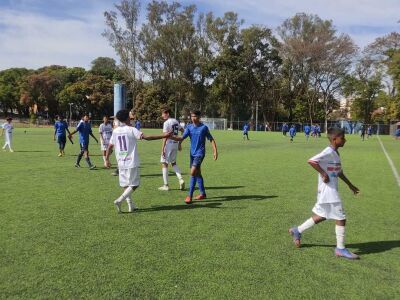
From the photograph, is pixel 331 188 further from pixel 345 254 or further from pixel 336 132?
pixel 345 254

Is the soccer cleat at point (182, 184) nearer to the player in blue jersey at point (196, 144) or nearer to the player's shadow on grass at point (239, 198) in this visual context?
the player's shadow on grass at point (239, 198)

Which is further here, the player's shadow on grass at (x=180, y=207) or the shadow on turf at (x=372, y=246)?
the player's shadow on grass at (x=180, y=207)

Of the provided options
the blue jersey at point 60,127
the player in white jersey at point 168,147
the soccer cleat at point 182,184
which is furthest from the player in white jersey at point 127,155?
the blue jersey at point 60,127

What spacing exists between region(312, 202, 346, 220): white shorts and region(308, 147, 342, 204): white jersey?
0.06m

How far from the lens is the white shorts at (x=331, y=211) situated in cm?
533

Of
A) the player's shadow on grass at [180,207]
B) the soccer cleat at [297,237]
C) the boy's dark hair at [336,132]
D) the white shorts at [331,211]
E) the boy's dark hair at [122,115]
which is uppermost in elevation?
the boy's dark hair at [122,115]

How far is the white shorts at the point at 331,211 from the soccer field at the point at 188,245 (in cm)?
49

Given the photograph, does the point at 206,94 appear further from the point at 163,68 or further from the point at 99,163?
the point at 99,163

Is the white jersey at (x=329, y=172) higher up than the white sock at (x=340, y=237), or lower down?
higher up

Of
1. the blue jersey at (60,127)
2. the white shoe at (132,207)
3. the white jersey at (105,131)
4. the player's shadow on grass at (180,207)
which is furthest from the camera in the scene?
the blue jersey at (60,127)

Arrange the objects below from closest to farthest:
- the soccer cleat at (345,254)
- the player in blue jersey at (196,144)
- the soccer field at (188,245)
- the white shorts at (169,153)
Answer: the soccer field at (188,245)
the soccer cleat at (345,254)
the player in blue jersey at (196,144)
the white shorts at (169,153)

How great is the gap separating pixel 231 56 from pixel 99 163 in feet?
174

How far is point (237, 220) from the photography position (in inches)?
276

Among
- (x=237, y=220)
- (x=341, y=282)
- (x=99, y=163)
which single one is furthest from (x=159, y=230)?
(x=99, y=163)
